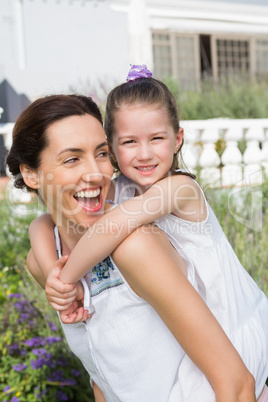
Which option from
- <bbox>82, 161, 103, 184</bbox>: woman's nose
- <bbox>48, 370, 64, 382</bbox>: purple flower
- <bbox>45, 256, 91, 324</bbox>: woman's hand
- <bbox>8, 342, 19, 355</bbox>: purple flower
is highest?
<bbox>82, 161, 103, 184</bbox>: woman's nose

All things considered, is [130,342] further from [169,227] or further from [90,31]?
[90,31]

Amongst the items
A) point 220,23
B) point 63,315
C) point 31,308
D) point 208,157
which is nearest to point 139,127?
point 63,315

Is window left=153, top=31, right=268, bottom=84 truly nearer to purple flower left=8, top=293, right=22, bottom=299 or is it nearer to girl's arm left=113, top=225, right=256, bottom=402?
purple flower left=8, top=293, right=22, bottom=299

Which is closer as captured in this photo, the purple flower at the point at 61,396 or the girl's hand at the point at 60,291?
the girl's hand at the point at 60,291

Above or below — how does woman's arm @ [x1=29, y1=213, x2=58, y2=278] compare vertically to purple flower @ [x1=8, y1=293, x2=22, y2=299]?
above

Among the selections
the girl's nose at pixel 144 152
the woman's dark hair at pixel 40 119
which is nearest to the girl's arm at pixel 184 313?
the woman's dark hair at pixel 40 119

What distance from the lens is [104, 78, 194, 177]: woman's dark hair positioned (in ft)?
6.53

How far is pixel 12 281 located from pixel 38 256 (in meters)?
2.08

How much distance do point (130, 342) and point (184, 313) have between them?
23cm

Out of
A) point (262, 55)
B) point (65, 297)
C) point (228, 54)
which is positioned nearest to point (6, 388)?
point (65, 297)

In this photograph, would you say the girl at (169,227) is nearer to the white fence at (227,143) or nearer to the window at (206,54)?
the white fence at (227,143)

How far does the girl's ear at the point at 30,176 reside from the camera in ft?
5.77

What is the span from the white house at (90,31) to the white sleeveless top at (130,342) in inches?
359

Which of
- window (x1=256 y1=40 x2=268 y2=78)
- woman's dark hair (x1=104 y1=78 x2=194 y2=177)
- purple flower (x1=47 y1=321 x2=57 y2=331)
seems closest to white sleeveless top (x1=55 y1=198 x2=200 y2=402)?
woman's dark hair (x1=104 y1=78 x2=194 y2=177)
